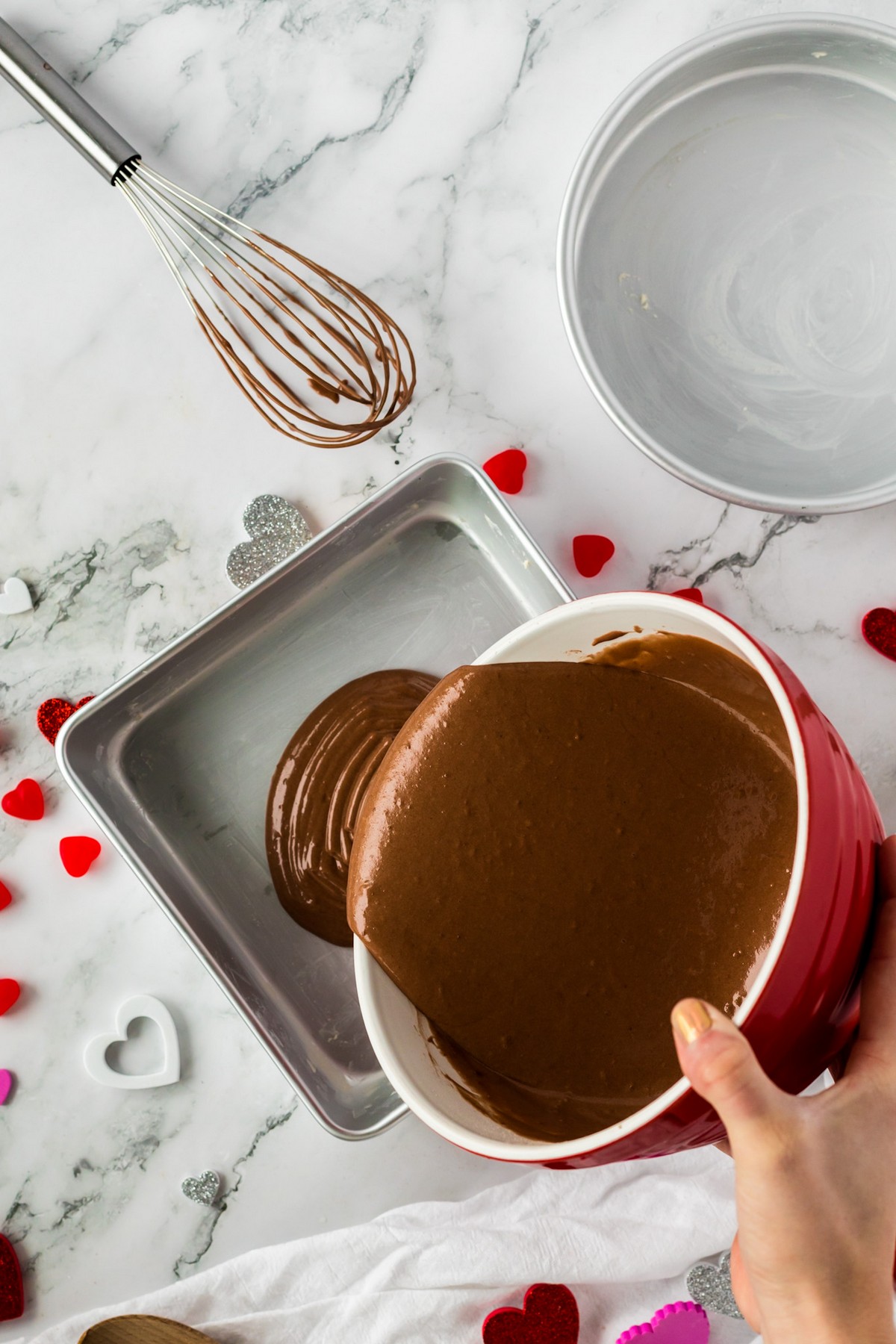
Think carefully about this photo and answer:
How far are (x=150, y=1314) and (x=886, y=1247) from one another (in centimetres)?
64

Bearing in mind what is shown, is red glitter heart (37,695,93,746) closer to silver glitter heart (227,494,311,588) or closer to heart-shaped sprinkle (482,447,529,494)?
silver glitter heart (227,494,311,588)

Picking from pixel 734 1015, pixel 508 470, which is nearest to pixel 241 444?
pixel 508 470

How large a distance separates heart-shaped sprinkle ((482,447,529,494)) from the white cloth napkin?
59 centimetres

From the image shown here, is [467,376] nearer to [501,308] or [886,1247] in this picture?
[501,308]

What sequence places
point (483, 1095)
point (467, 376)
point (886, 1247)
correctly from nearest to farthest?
point (886, 1247) < point (483, 1095) < point (467, 376)

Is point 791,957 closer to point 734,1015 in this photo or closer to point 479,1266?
point 734,1015

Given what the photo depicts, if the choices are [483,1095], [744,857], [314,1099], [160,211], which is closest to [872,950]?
[744,857]

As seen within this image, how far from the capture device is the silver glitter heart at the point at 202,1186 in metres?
0.90

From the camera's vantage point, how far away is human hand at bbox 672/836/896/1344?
18.0 inches

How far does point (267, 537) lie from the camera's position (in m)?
0.90

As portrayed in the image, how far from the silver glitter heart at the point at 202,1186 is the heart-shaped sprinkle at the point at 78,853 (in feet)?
0.93

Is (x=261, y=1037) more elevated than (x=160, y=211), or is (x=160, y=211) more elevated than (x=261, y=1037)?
(x=160, y=211)

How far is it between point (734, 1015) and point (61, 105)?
85 centimetres

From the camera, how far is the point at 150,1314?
87 centimetres
